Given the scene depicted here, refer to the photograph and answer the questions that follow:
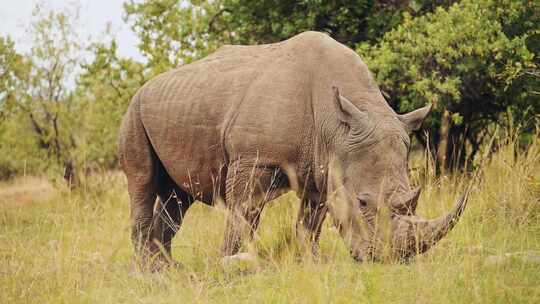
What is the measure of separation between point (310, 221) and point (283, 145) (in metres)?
0.89

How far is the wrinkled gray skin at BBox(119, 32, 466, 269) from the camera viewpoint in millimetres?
4949

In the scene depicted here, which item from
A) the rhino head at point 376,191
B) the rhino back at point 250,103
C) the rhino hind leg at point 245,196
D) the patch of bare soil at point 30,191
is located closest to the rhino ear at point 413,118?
the rhino head at point 376,191

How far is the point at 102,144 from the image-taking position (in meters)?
15.9

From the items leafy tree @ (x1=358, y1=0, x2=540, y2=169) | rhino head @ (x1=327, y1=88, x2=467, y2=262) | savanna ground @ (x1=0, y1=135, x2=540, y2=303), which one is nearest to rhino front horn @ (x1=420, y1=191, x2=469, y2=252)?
rhino head @ (x1=327, y1=88, x2=467, y2=262)

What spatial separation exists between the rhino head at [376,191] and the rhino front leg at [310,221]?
609mm

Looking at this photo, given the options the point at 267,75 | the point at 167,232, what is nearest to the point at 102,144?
the point at 167,232

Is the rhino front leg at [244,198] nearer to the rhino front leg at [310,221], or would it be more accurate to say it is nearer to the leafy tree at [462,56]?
the rhino front leg at [310,221]

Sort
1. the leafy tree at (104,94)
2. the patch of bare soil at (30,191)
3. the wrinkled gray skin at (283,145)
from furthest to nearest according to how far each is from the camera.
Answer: the patch of bare soil at (30,191)
the leafy tree at (104,94)
the wrinkled gray skin at (283,145)

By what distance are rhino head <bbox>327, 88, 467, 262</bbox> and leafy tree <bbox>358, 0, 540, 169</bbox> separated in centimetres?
306

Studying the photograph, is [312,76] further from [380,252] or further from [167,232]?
[167,232]

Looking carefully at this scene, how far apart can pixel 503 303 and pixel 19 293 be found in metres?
3.34

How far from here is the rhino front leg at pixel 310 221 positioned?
5.88 meters

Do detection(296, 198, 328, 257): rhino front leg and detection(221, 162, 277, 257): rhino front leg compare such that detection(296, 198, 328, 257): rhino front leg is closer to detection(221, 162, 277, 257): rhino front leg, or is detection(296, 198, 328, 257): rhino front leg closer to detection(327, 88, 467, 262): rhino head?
detection(221, 162, 277, 257): rhino front leg

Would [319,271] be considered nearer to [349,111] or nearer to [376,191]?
[376,191]
